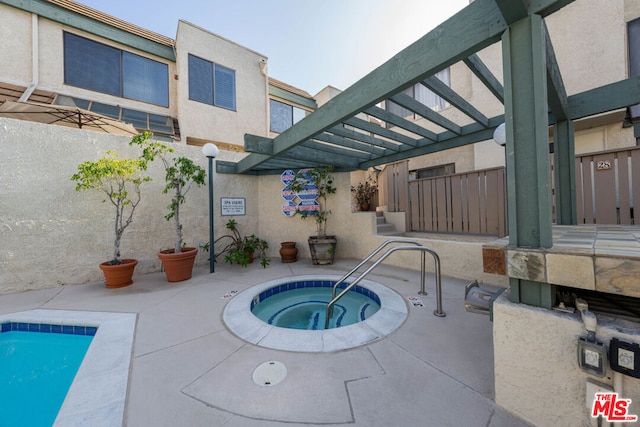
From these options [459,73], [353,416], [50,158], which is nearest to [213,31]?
[50,158]

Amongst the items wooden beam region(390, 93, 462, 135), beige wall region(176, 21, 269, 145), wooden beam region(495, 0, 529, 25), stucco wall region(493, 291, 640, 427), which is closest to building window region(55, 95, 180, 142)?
beige wall region(176, 21, 269, 145)

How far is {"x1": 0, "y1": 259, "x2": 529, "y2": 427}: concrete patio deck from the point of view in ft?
4.92

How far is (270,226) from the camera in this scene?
647 cm

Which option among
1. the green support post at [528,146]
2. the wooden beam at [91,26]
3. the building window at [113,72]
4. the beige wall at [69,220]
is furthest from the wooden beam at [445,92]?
the wooden beam at [91,26]

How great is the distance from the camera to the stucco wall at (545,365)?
45.6 inches

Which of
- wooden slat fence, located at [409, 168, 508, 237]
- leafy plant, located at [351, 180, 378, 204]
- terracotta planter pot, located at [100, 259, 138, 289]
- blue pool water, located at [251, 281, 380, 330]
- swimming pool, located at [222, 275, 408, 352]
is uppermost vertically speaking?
leafy plant, located at [351, 180, 378, 204]

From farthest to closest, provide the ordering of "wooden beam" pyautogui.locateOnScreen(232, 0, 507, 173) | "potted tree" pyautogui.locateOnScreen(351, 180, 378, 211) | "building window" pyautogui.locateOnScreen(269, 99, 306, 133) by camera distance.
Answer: "building window" pyautogui.locateOnScreen(269, 99, 306, 133)
"potted tree" pyautogui.locateOnScreen(351, 180, 378, 211)
"wooden beam" pyautogui.locateOnScreen(232, 0, 507, 173)

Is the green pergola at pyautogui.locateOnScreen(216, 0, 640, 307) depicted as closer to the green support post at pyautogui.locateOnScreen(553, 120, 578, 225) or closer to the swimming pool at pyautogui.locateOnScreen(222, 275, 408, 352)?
the green support post at pyautogui.locateOnScreen(553, 120, 578, 225)

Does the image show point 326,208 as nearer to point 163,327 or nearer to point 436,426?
point 163,327

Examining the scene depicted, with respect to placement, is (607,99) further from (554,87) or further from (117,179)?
(117,179)

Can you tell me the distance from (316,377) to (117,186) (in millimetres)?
5234

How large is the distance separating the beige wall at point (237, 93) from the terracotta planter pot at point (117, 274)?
523 centimetres

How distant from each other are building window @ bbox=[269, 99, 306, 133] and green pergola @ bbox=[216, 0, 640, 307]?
719 cm

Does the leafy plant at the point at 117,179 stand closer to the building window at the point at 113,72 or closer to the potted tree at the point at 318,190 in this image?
the potted tree at the point at 318,190
